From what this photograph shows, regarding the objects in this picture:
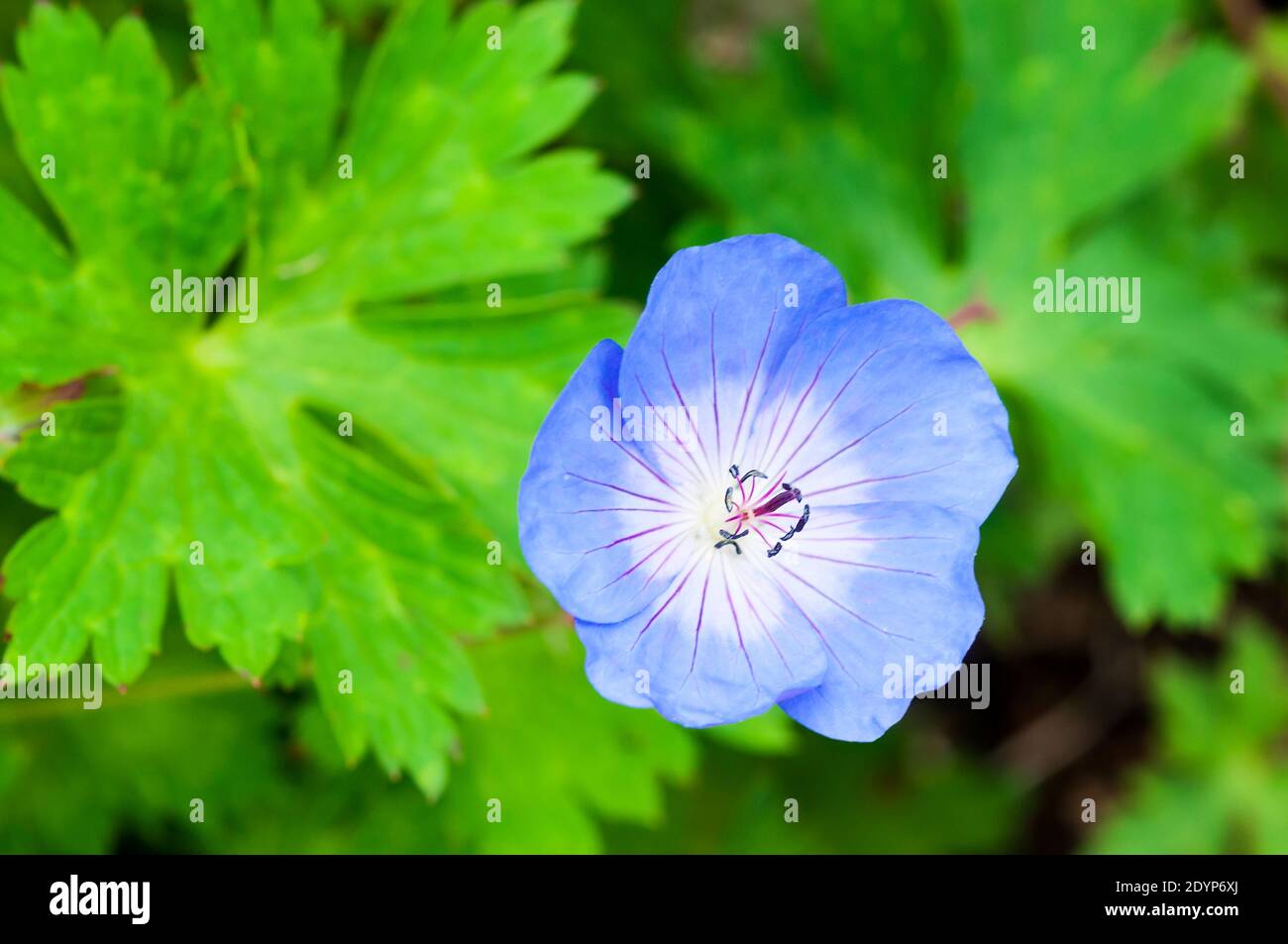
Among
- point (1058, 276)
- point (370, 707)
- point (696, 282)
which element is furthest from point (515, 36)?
point (1058, 276)

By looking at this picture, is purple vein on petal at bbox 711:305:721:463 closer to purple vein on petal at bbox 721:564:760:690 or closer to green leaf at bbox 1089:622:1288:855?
purple vein on petal at bbox 721:564:760:690

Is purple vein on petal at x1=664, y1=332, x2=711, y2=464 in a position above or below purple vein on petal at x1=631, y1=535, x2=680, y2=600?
above

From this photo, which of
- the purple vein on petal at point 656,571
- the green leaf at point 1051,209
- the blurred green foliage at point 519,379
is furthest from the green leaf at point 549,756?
the green leaf at point 1051,209

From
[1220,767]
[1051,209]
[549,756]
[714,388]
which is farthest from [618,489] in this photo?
[1220,767]

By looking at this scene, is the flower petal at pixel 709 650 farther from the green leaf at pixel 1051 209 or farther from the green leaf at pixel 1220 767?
the green leaf at pixel 1220 767

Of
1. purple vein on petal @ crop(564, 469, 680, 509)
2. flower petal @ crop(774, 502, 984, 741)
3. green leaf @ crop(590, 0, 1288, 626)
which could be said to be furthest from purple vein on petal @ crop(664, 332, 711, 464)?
green leaf @ crop(590, 0, 1288, 626)
